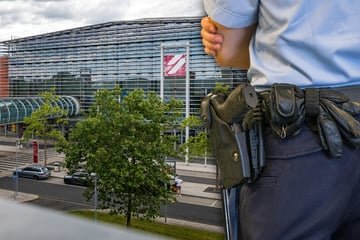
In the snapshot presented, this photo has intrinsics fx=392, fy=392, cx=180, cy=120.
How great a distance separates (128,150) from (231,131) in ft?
10.1

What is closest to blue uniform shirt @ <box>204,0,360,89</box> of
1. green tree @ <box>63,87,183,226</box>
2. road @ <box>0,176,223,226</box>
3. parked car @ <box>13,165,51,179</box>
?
green tree @ <box>63,87,183,226</box>

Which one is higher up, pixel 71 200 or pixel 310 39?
pixel 310 39

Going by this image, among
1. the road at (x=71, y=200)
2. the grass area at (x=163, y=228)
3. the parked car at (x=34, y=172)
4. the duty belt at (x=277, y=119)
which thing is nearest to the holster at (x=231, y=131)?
the duty belt at (x=277, y=119)

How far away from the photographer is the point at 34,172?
4.88 metres

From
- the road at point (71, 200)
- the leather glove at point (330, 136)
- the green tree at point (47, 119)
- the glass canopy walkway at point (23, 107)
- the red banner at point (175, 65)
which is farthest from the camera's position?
the road at point (71, 200)

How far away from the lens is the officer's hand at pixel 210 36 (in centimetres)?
36

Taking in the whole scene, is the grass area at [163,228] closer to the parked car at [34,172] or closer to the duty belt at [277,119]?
the parked car at [34,172]

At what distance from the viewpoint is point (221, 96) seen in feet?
1.13

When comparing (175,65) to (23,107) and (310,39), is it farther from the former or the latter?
(310,39)

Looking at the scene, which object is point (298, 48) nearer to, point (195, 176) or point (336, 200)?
point (336, 200)

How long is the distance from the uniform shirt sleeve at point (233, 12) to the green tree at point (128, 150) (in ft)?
9.63

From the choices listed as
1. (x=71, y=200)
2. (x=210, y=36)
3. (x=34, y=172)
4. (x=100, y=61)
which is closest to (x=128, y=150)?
(x=100, y=61)

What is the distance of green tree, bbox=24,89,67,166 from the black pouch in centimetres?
378

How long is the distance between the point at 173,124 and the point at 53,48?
1.72 m
